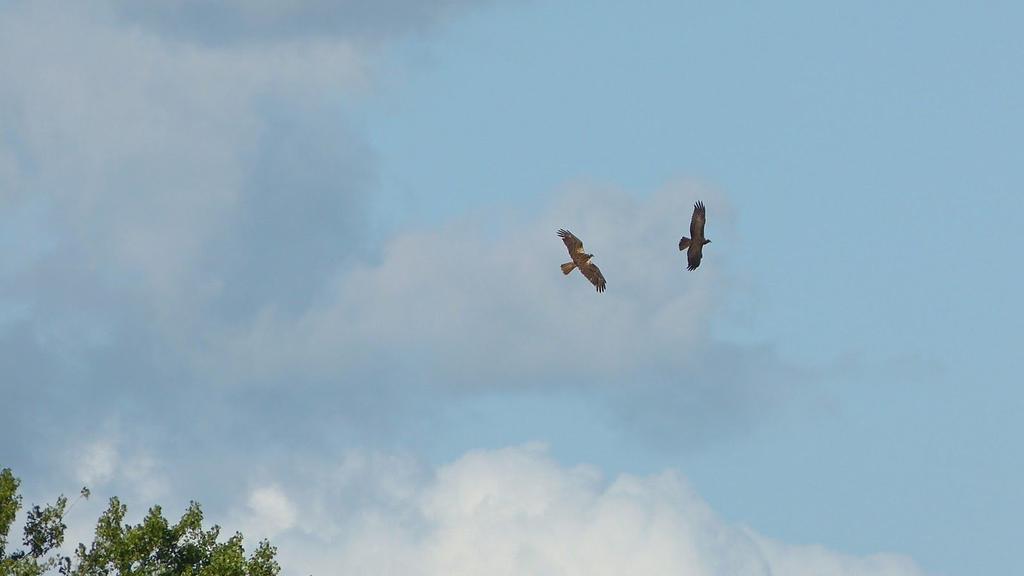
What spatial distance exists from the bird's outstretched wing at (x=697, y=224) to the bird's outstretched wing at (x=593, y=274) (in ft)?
13.8

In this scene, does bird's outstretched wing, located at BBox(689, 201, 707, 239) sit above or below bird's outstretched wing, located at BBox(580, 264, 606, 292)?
above

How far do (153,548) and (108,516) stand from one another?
203cm

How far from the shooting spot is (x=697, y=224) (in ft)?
385

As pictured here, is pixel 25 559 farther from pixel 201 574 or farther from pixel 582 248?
pixel 582 248

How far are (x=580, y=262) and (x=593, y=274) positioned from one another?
25.1 inches

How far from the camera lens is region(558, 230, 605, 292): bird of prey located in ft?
375

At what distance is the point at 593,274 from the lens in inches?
4523

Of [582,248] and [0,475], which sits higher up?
[582,248]

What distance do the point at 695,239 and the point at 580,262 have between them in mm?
→ 5377

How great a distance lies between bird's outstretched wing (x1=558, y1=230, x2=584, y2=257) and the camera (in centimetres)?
11412

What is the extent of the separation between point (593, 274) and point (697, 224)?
5.03 m

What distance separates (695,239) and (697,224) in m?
0.70

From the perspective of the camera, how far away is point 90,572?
117 m

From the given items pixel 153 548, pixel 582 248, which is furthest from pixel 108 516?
pixel 582 248
